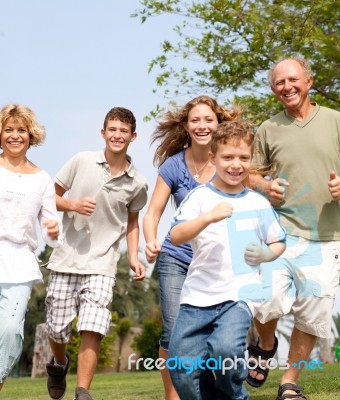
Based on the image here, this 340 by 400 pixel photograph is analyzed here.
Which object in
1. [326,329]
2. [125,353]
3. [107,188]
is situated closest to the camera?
[326,329]

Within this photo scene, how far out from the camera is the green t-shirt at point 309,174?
6676mm

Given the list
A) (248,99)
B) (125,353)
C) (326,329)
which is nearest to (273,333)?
(326,329)

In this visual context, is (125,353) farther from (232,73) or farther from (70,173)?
(70,173)

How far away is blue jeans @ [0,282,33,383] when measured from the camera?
6.02 meters

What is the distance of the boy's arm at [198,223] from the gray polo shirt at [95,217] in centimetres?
204

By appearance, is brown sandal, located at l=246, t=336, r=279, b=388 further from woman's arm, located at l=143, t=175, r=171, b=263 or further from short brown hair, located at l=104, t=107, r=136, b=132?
short brown hair, located at l=104, t=107, r=136, b=132

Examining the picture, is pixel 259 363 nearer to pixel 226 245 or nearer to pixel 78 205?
pixel 78 205

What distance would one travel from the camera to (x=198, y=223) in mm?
4922

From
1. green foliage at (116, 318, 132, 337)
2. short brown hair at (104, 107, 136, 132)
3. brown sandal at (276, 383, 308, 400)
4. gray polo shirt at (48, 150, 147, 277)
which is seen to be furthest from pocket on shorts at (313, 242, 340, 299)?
green foliage at (116, 318, 132, 337)

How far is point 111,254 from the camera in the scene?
23.5 ft

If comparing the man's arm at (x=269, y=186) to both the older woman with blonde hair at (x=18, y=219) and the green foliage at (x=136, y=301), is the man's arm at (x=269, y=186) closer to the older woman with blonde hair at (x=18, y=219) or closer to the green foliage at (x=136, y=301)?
the older woman with blonde hair at (x=18, y=219)

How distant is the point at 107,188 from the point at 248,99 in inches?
331

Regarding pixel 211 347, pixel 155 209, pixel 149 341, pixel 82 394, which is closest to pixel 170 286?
pixel 155 209

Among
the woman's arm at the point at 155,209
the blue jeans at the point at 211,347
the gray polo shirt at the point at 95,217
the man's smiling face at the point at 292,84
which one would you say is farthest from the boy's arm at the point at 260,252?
→ the gray polo shirt at the point at 95,217
